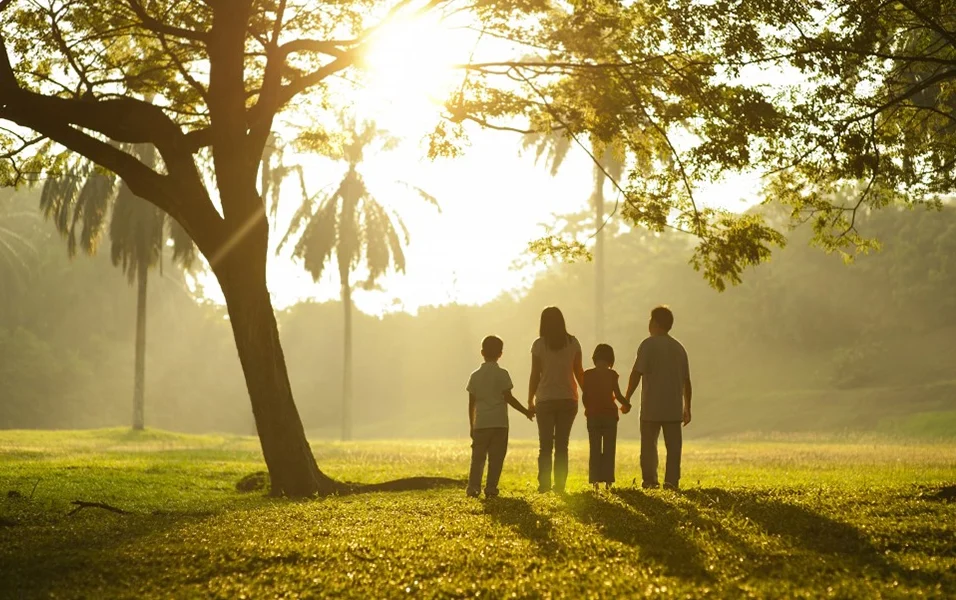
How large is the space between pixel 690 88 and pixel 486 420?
17.7 ft

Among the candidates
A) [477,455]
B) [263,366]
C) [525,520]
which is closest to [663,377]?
[477,455]

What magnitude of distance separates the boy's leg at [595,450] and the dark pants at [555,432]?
292 mm

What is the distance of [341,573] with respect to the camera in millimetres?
7297

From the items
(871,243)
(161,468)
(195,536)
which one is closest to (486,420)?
(195,536)

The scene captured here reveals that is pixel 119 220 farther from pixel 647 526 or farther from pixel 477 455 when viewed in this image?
pixel 647 526

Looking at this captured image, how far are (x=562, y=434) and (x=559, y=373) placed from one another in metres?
0.73

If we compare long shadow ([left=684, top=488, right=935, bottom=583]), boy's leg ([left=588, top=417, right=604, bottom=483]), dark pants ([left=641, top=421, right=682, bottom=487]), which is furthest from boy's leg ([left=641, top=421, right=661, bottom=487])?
long shadow ([left=684, top=488, right=935, bottom=583])

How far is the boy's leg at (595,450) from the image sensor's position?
486 inches

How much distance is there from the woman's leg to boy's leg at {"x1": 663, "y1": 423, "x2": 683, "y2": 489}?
4.31 ft

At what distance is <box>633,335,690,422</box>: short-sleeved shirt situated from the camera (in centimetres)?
1188

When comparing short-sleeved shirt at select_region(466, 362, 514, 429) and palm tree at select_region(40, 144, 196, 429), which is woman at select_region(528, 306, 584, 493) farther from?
palm tree at select_region(40, 144, 196, 429)

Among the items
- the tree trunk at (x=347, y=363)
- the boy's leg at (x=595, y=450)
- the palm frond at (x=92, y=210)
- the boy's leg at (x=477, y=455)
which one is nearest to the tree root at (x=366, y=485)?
the boy's leg at (x=477, y=455)

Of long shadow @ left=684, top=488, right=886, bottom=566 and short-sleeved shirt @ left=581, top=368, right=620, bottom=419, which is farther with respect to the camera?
short-sleeved shirt @ left=581, top=368, right=620, bottom=419

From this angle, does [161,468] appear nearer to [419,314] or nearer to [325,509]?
[325,509]
